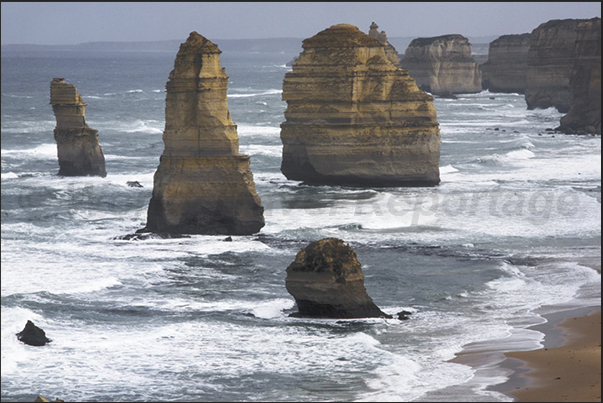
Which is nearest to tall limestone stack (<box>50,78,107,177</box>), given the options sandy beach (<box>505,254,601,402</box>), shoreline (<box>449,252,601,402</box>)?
shoreline (<box>449,252,601,402</box>)

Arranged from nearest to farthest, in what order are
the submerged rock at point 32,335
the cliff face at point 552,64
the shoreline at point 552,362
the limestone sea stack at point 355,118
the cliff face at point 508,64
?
the shoreline at point 552,362
the submerged rock at point 32,335
the limestone sea stack at point 355,118
the cliff face at point 552,64
the cliff face at point 508,64

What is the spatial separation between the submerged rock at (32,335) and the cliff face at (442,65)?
368ft

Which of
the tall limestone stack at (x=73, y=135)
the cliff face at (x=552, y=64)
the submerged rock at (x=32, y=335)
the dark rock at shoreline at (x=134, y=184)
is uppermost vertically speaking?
the cliff face at (x=552, y=64)

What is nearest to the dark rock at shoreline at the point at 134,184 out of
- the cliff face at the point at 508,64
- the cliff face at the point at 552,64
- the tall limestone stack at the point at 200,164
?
the tall limestone stack at the point at 200,164

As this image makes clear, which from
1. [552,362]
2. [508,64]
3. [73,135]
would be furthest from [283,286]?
[508,64]

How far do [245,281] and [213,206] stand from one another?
241 inches

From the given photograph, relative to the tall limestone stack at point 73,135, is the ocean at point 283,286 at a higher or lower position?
lower

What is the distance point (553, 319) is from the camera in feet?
77.9

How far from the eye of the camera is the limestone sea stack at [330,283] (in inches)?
893

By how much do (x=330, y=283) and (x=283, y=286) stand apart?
403 centimetres

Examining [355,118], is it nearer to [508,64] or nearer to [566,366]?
[566,366]

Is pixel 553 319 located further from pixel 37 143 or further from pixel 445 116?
pixel 445 116

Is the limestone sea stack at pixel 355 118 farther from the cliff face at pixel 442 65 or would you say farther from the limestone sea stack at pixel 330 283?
the cliff face at pixel 442 65

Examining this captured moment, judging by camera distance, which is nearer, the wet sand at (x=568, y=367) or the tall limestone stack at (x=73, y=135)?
the wet sand at (x=568, y=367)
